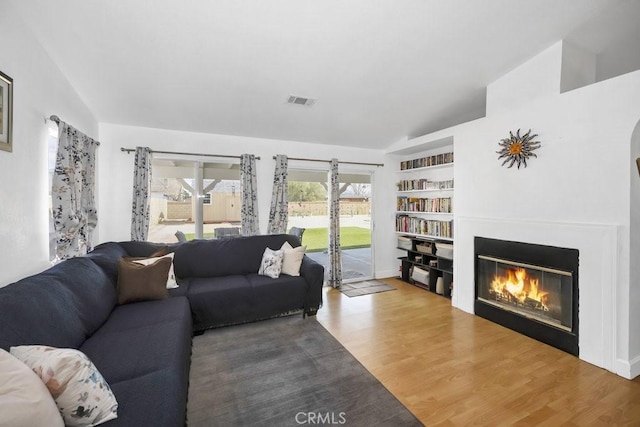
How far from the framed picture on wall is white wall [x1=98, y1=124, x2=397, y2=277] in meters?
2.01

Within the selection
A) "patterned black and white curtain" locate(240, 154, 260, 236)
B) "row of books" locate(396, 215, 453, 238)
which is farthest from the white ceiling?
"row of books" locate(396, 215, 453, 238)

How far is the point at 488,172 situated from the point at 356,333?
240 cm

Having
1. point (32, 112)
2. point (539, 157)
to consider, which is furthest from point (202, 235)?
point (539, 157)

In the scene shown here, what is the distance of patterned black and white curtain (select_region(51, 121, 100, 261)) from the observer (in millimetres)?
2229

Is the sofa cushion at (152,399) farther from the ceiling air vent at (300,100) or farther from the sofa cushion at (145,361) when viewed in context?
the ceiling air vent at (300,100)

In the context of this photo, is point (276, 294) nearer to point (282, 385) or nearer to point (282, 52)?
point (282, 385)

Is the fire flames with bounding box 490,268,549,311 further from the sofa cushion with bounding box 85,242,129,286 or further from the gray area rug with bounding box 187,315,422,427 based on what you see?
the sofa cushion with bounding box 85,242,129,286

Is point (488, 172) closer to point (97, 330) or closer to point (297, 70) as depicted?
point (297, 70)

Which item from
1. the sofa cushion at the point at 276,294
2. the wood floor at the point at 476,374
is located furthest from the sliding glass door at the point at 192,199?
the wood floor at the point at 476,374

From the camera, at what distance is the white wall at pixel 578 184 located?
227 centimetres

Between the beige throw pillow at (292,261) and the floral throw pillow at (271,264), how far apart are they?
7 cm

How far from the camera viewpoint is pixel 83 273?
208cm

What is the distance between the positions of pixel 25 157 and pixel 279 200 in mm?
2780

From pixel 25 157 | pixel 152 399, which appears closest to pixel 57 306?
pixel 152 399
